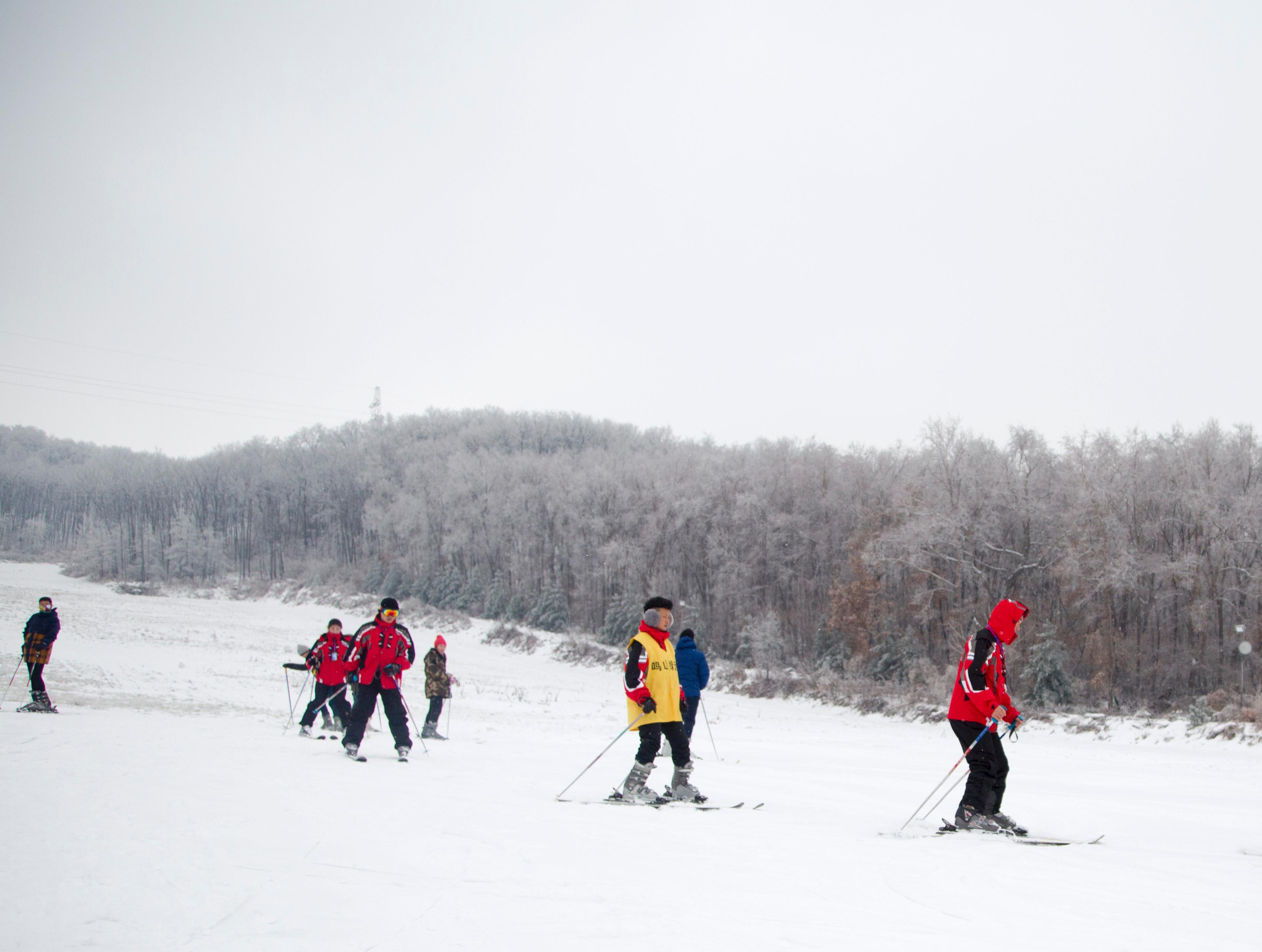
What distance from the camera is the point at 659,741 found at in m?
8.50

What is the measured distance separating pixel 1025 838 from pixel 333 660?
1011cm

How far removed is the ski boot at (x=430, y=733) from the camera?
1337cm

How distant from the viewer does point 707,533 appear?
181ft

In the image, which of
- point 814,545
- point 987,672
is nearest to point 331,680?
point 987,672

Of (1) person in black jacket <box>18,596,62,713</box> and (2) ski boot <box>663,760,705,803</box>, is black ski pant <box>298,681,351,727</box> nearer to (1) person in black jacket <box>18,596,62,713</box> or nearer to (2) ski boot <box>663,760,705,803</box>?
(1) person in black jacket <box>18,596,62,713</box>

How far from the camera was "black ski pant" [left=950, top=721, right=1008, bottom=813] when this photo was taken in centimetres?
749

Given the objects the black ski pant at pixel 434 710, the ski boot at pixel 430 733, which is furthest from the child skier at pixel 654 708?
the ski boot at pixel 430 733

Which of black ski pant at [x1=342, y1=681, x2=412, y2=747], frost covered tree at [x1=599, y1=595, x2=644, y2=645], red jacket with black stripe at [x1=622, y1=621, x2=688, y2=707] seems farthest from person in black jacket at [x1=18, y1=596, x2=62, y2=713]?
frost covered tree at [x1=599, y1=595, x2=644, y2=645]

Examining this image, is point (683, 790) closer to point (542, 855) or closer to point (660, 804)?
point (660, 804)

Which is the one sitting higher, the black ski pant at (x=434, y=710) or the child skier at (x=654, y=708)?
the child skier at (x=654, y=708)

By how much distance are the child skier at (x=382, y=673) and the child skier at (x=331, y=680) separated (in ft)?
6.55

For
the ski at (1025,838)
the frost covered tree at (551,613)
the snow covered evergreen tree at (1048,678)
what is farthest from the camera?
the frost covered tree at (551,613)

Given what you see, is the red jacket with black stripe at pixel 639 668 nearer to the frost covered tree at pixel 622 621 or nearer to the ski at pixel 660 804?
the ski at pixel 660 804

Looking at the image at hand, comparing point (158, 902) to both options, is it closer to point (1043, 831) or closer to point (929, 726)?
point (1043, 831)
